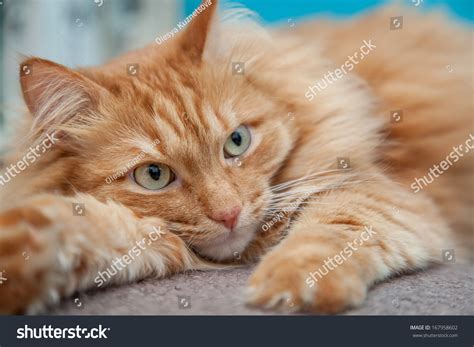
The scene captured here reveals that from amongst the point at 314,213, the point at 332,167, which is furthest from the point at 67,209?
the point at 332,167

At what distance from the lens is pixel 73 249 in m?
1.04

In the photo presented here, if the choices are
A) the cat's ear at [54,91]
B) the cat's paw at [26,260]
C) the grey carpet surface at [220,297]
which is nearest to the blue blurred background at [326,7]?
the cat's ear at [54,91]

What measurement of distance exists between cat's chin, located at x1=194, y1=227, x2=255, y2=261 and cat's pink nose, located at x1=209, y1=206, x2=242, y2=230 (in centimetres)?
4

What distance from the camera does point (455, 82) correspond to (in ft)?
6.50

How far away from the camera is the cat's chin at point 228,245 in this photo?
50.2 inches

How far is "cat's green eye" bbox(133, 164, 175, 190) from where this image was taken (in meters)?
1.28

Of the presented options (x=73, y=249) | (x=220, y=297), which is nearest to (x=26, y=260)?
(x=73, y=249)

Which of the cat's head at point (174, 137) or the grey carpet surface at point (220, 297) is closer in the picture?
the grey carpet surface at point (220, 297)

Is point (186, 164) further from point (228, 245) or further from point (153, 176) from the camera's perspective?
point (228, 245)

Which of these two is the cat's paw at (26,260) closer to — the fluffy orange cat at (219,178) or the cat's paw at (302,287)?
the fluffy orange cat at (219,178)

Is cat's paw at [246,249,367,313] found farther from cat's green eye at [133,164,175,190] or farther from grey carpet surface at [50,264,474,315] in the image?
cat's green eye at [133,164,175,190]

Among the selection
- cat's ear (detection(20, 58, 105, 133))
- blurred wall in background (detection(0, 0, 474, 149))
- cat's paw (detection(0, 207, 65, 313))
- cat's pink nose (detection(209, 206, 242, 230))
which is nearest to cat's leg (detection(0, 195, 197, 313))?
cat's paw (detection(0, 207, 65, 313))
